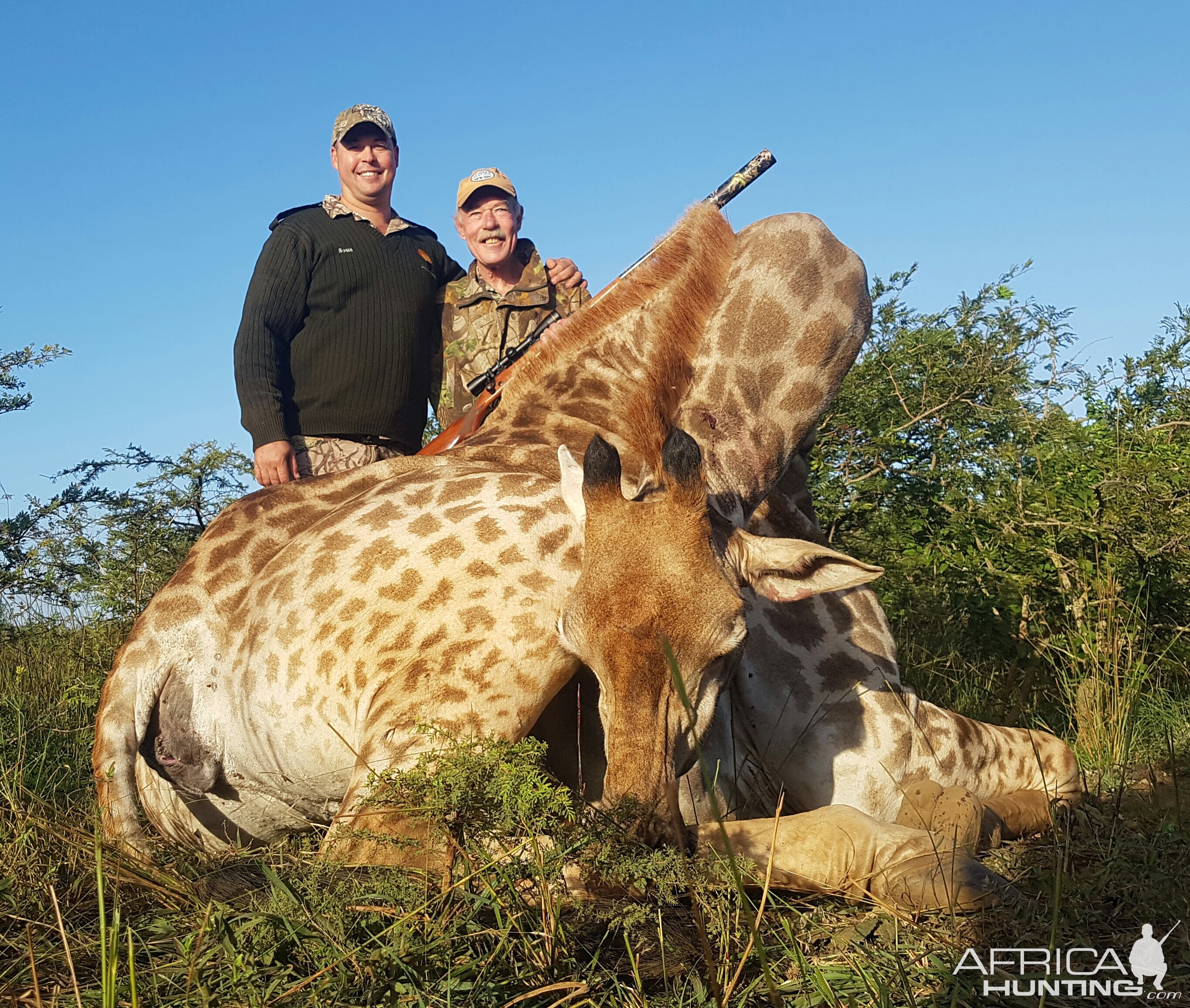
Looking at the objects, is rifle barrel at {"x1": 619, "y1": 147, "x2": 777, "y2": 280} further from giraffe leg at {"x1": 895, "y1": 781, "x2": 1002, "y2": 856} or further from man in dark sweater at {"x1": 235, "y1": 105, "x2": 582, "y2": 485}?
giraffe leg at {"x1": 895, "y1": 781, "x2": 1002, "y2": 856}

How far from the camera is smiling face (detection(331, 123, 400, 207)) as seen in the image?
7.61 m

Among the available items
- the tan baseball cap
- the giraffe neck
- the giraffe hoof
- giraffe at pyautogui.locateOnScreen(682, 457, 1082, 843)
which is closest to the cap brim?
the tan baseball cap

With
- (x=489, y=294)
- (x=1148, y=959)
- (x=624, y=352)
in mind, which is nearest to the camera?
(x=1148, y=959)

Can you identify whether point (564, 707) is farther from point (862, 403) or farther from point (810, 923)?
point (862, 403)

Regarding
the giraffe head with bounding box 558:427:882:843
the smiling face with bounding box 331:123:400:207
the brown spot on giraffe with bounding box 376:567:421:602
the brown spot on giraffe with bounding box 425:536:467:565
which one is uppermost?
the smiling face with bounding box 331:123:400:207

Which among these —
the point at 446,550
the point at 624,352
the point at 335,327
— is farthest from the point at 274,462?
the point at 446,550

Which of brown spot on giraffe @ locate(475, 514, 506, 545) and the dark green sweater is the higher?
the dark green sweater

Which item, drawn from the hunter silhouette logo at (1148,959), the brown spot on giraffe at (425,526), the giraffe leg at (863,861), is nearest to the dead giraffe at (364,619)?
the brown spot on giraffe at (425,526)

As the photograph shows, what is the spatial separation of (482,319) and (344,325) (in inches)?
36.3

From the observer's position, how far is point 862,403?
343 inches

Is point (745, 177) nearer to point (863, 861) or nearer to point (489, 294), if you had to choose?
point (489, 294)

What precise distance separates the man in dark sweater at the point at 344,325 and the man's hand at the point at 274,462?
20 millimetres

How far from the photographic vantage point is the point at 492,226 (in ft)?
25.0

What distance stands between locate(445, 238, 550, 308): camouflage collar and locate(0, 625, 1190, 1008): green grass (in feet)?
15.1
